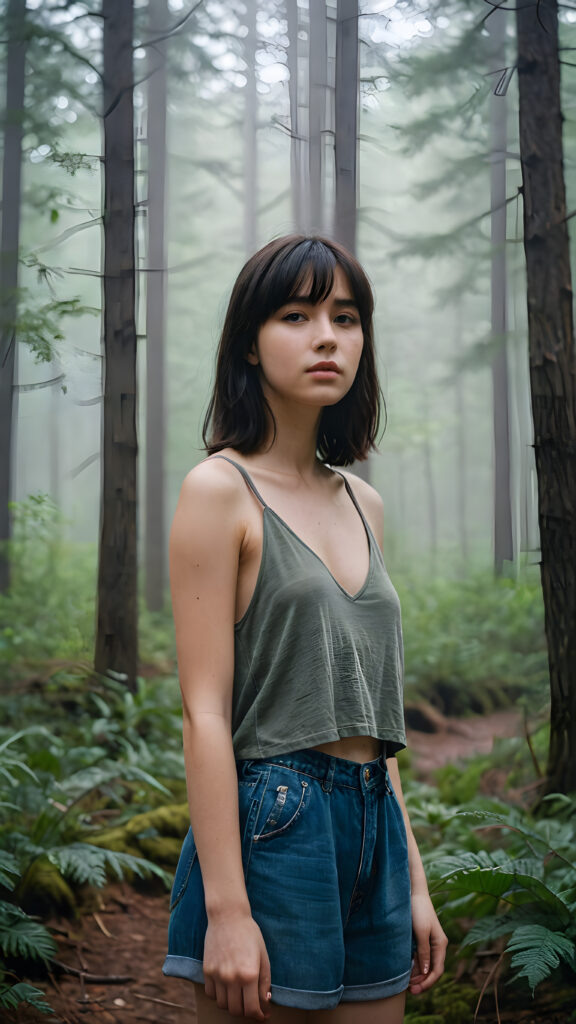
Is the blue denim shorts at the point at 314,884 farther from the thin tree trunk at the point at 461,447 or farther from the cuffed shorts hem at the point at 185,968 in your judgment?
the thin tree trunk at the point at 461,447

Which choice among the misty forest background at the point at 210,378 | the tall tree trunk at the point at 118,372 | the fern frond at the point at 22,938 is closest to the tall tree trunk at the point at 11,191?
the misty forest background at the point at 210,378

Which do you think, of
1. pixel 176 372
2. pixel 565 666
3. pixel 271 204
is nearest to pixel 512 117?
pixel 271 204

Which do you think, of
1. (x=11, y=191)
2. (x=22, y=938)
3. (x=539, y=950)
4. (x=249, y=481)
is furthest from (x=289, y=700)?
(x=11, y=191)

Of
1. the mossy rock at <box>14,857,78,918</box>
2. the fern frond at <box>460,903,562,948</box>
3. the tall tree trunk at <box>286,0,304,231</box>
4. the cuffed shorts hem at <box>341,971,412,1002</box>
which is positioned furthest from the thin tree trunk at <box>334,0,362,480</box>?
the cuffed shorts hem at <box>341,971,412,1002</box>

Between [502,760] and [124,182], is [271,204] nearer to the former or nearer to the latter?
[124,182]

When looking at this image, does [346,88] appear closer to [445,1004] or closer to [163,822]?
[163,822]

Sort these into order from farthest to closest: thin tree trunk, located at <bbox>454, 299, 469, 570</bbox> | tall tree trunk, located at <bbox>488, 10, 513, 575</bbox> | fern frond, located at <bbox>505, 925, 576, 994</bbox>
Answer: thin tree trunk, located at <bbox>454, 299, 469, 570</bbox> < tall tree trunk, located at <bbox>488, 10, 513, 575</bbox> < fern frond, located at <bbox>505, 925, 576, 994</bbox>

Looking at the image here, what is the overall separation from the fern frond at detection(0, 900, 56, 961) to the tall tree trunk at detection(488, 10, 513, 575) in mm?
3335

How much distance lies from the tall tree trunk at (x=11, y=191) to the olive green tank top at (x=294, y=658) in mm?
2943

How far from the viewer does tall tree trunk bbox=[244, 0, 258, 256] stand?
4609 mm

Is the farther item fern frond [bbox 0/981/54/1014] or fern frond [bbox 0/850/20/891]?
fern frond [bbox 0/850/20/891]

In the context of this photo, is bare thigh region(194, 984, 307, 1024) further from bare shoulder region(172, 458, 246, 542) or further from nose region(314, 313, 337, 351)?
nose region(314, 313, 337, 351)

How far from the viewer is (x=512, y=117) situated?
16.8ft

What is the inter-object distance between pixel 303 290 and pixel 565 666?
253 centimetres
